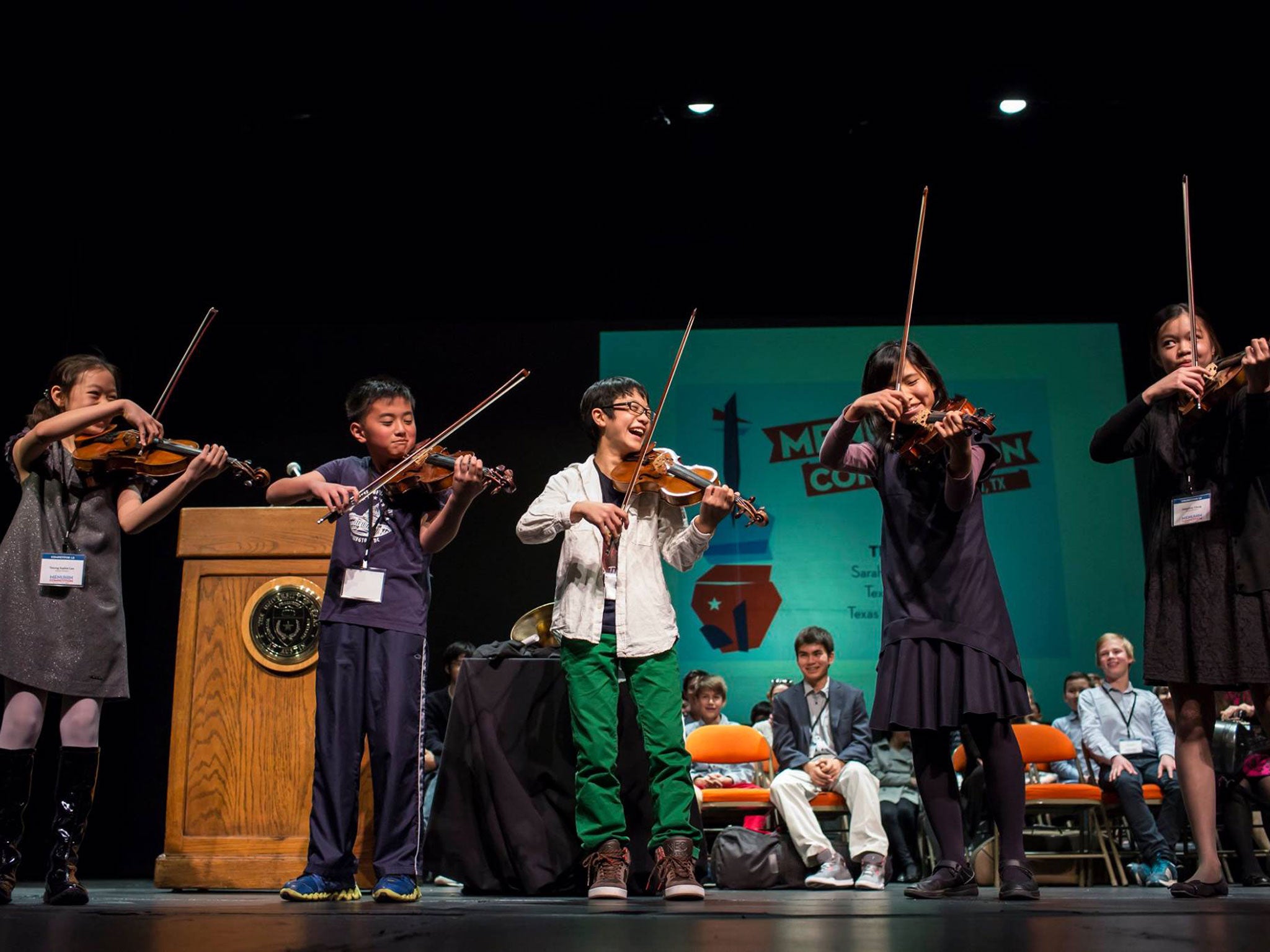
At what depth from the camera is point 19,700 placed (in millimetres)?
2646

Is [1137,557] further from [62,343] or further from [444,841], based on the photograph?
[62,343]

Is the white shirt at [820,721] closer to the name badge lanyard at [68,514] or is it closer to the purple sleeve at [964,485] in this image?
the purple sleeve at [964,485]

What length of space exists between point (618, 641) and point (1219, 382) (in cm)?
151

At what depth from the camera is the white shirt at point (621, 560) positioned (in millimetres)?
2836

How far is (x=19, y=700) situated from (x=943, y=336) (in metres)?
4.84

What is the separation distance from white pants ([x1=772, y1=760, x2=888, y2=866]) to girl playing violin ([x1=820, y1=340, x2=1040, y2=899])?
1.82 metres

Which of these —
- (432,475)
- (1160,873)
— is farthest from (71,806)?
(1160,873)

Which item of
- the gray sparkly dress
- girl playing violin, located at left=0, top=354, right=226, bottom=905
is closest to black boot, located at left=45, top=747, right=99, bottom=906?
girl playing violin, located at left=0, top=354, right=226, bottom=905

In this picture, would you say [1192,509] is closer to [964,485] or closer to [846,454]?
[964,485]

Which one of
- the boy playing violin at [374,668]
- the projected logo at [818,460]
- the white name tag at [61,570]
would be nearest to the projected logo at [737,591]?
the projected logo at [818,460]

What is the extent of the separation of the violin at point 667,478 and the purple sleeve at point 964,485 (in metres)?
0.49

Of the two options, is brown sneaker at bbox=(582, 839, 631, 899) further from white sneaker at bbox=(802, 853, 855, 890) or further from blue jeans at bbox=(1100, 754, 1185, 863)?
blue jeans at bbox=(1100, 754, 1185, 863)

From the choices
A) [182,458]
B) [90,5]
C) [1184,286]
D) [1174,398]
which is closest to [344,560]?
[182,458]

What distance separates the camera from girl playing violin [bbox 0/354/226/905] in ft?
8.61
